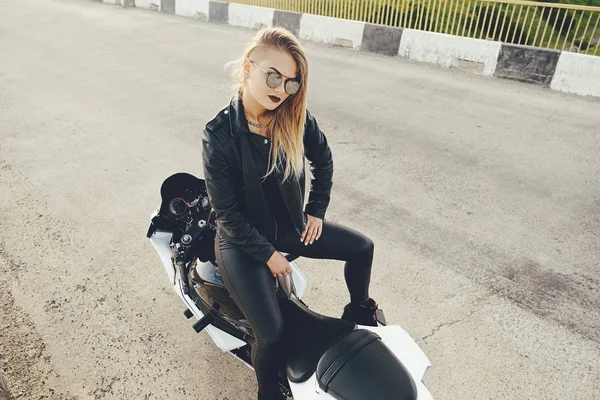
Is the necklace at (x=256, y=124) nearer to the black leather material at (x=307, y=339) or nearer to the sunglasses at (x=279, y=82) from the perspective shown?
the sunglasses at (x=279, y=82)

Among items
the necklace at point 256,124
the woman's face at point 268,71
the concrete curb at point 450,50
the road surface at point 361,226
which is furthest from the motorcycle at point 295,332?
the concrete curb at point 450,50

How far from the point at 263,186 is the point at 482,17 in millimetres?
9294

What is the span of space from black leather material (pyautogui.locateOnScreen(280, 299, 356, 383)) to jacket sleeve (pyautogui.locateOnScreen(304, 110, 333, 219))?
740 mm

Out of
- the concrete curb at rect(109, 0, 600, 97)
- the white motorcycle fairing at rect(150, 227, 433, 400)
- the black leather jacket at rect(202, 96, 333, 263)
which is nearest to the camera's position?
the white motorcycle fairing at rect(150, 227, 433, 400)

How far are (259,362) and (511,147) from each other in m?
4.36

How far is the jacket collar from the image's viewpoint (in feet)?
7.08

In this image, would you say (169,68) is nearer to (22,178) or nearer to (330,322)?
(22,178)

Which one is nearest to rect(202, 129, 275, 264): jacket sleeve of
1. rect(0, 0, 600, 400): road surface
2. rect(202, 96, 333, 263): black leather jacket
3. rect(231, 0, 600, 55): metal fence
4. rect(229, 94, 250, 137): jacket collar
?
rect(202, 96, 333, 263): black leather jacket

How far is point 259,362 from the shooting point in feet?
6.93

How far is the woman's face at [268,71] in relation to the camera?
6.81ft

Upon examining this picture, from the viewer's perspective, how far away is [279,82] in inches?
82.3

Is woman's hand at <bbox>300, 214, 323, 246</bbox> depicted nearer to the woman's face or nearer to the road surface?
the woman's face

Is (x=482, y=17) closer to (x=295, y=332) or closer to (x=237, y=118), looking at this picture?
(x=237, y=118)

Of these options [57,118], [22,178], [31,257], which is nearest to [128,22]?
[57,118]
